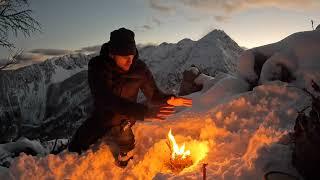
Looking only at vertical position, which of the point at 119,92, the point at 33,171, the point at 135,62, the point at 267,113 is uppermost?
the point at 135,62

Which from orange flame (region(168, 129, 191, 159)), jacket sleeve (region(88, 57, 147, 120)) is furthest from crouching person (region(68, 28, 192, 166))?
orange flame (region(168, 129, 191, 159))

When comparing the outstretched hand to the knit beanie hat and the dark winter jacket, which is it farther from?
the knit beanie hat

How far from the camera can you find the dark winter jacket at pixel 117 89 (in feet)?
18.7

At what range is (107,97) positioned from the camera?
585 cm

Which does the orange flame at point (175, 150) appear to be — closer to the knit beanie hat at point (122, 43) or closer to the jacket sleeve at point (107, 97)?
the jacket sleeve at point (107, 97)

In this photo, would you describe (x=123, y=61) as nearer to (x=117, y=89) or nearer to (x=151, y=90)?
(x=117, y=89)

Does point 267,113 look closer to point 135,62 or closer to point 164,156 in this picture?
point 164,156

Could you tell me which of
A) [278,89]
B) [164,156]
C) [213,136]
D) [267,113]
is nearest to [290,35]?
[278,89]

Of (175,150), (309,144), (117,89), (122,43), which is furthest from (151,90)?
(309,144)

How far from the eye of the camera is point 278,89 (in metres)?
6.92

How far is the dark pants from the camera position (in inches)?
252

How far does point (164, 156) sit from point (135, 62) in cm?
152

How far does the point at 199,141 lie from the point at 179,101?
860 mm

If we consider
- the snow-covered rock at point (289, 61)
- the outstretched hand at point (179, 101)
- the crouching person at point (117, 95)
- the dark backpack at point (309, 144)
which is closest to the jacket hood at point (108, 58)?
the crouching person at point (117, 95)
